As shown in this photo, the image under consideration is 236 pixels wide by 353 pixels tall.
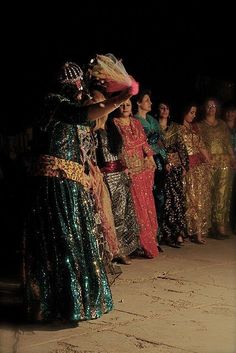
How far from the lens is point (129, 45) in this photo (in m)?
10.2

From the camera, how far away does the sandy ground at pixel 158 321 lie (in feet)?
12.6

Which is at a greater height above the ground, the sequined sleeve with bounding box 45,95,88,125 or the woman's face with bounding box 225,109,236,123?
the woman's face with bounding box 225,109,236,123

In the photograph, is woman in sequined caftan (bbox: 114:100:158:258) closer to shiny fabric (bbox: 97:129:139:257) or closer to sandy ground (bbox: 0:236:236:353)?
shiny fabric (bbox: 97:129:139:257)

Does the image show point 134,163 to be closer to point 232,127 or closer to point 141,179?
point 141,179

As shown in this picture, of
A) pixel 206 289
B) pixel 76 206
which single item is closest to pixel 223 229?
pixel 206 289

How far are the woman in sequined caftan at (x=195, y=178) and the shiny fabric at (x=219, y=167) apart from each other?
0.20 metres

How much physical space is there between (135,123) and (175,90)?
13.3ft

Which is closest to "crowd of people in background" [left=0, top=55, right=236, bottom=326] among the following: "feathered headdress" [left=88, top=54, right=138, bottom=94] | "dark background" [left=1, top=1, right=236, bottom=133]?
A: "feathered headdress" [left=88, top=54, right=138, bottom=94]

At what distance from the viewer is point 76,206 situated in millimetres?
4281

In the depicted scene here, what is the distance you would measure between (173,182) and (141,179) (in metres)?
0.91

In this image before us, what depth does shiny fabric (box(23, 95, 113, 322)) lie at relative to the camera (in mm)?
4156

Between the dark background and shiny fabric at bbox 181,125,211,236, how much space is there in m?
1.18

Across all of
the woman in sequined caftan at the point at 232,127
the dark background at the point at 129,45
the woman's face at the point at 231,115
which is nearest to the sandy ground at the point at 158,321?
the woman in sequined caftan at the point at 232,127

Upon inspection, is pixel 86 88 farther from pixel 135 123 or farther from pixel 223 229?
pixel 223 229
